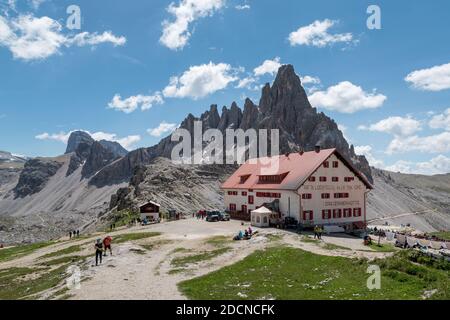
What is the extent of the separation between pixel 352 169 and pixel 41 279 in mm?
47821

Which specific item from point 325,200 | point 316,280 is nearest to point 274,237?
point 325,200

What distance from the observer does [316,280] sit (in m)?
24.4

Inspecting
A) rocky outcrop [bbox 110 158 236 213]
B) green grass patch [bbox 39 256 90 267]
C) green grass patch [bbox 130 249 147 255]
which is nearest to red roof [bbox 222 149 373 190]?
green grass patch [bbox 130 249 147 255]

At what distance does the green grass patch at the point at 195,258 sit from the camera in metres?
32.7

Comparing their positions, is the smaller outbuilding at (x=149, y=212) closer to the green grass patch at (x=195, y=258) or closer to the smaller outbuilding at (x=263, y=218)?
the smaller outbuilding at (x=263, y=218)

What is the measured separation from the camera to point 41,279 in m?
33.0

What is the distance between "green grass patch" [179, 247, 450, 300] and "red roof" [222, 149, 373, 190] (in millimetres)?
27760

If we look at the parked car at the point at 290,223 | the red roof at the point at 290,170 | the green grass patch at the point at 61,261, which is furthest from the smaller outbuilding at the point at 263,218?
the green grass patch at the point at 61,261

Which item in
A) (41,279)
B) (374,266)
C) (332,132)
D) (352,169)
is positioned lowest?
(41,279)

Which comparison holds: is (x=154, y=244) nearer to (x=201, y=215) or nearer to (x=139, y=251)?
(x=139, y=251)

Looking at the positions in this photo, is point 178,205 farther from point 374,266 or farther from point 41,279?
point 374,266

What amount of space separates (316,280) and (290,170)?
1531 inches

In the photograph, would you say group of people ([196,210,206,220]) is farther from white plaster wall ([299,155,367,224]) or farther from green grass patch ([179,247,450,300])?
green grass patch ([179,247,450,300])

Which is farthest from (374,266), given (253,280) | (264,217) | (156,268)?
(264,217)
